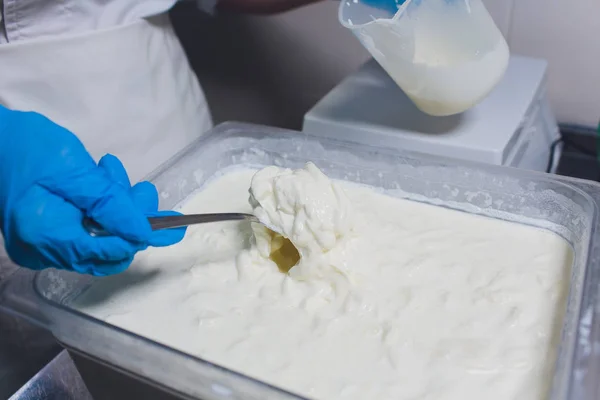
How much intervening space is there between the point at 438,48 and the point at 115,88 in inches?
22.2

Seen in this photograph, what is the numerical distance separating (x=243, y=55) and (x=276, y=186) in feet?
3.10

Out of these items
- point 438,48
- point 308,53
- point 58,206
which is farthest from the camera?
point 308,53

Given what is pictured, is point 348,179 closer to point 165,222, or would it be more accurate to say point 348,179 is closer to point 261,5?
point 165,222

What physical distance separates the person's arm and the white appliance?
23 cm

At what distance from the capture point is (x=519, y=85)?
1096 millimetres

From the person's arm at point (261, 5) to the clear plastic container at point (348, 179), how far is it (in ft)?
1.13

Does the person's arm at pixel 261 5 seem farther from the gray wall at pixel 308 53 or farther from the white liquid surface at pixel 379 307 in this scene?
the white liquid surface at pixel 379 307

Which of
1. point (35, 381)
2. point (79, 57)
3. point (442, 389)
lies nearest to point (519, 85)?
point (442, 389)

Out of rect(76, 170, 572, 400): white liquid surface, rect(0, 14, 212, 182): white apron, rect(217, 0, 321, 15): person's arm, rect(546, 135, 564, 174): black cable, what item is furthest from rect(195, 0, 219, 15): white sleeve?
rect(546, 135, 564, 174): black cable

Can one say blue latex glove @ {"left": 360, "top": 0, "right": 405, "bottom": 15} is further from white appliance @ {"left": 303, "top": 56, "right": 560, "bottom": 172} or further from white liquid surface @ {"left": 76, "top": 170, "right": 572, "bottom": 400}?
white liquid surface @ {"left": 76, "top": 170, "right": 572, "bottom": 400}

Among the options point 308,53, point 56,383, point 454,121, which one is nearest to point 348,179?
point 454,121

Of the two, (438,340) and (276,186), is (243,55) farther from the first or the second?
(438,340)

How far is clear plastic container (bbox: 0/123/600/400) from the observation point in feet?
1.95

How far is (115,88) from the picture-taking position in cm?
103
